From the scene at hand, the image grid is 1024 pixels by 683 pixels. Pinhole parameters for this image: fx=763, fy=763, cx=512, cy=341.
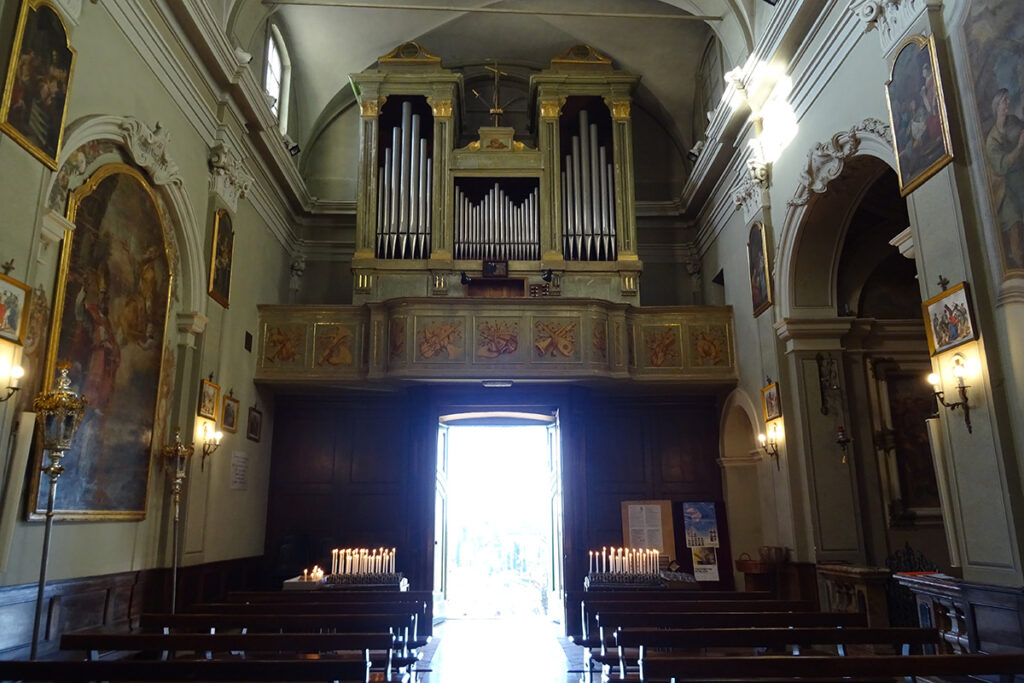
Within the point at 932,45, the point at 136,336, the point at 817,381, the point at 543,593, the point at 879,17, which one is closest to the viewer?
the point at 932,45

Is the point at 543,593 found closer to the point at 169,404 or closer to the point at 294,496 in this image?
the point at 294,496

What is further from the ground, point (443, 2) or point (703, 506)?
point (443, 2)

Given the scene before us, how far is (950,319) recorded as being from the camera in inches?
240

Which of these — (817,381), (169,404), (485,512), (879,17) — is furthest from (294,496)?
(879,17)

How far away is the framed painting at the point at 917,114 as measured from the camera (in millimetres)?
6188

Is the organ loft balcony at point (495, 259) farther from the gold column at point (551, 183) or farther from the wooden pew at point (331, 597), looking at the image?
the wooden pew at point (331, 597)

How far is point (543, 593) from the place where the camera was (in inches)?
645

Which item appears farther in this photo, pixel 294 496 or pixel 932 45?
pixel 294 496

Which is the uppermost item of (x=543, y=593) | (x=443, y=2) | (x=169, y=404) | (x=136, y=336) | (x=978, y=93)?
(x=443, y=2)

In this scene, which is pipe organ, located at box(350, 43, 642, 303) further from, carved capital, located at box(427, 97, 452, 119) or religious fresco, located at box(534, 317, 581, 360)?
religious fresco, located at box(534, 317, 581, 360)

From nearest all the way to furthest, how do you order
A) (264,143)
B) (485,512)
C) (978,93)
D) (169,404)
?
(978,93), (169,404), (264,143), (485,512)

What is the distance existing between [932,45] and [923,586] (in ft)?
14.6

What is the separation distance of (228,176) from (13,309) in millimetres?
5279

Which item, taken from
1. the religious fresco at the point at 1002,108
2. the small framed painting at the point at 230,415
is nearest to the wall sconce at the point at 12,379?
the small framed painting at the point at 230,415
